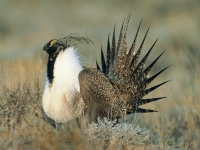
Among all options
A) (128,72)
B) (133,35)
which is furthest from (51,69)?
(133,35)

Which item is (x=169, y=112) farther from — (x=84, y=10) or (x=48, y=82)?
(x=84, y=10)

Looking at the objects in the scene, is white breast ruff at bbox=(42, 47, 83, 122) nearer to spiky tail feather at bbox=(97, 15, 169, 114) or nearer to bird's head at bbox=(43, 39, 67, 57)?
bird's head at bbox=(43, 39, 67, 57)

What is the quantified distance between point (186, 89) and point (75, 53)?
4.03m

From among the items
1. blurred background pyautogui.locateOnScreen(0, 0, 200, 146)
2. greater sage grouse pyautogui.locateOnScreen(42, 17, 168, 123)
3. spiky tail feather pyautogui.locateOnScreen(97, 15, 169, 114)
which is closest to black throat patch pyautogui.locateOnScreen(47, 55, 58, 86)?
greater sage grouse pyautogui.locateOnScreen(42, 17, 168, 123)

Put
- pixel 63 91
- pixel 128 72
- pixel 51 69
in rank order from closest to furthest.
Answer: pixel 63 91, pixel 51 69, pixel 128 72

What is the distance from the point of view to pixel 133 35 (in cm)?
1330

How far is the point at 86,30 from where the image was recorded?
47.1ft

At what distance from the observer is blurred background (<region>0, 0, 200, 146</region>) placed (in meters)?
→ 5.95

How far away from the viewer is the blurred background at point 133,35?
5.95m

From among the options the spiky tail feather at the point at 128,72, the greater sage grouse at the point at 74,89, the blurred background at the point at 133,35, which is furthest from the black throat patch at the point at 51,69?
the spiky tail feather at the point at 128,72

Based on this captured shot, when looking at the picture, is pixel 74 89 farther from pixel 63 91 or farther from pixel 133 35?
pixel 133 35

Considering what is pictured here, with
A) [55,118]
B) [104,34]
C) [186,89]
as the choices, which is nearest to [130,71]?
[55,118]

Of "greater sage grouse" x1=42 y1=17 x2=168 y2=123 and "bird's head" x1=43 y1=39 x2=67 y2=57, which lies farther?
"bird's head" x1=43 y1=39 x2=67 y2=57

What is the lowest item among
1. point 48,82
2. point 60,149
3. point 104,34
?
point 60,149
